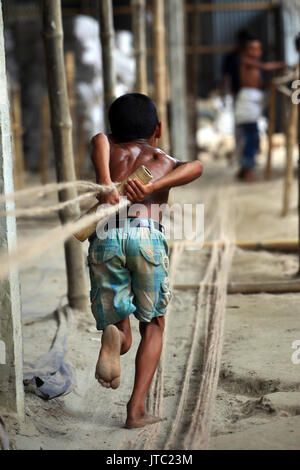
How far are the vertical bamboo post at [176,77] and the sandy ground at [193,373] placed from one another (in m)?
3.62

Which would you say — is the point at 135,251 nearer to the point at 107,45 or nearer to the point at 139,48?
the point at 107,45

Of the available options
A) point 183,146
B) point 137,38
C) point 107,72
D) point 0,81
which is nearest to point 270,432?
point 0,81

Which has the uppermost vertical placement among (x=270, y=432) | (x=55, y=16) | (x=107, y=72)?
(x=55, y=16)

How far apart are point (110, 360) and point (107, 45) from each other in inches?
92.1

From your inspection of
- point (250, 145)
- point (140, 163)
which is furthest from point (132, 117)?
point (250, 145)

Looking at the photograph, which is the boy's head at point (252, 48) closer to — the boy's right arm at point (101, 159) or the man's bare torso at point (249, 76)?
the man's bare torso at point (249, 76)

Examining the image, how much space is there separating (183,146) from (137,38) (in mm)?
3005

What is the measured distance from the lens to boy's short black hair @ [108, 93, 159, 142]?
7.64 feet

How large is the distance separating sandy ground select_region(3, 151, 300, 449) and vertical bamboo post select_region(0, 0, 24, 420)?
0.12m

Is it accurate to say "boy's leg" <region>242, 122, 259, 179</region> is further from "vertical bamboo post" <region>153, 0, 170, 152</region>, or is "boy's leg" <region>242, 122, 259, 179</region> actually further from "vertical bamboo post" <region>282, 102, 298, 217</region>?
"vertical bamboo post" <region>282, 102, 298, 217</region>

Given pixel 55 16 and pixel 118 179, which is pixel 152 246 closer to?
pixel 118 179

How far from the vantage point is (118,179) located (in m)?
2.33

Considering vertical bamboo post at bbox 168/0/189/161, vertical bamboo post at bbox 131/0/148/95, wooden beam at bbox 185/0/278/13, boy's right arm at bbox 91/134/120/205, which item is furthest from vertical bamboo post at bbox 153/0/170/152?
wooden beam at bbox 185/0/278/13

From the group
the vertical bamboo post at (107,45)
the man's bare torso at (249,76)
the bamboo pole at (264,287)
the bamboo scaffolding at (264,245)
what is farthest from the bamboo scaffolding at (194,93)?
the bamboo pole at (264,287)
